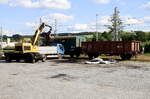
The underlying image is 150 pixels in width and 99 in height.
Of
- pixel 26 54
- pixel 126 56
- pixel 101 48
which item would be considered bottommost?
pixel 126 56

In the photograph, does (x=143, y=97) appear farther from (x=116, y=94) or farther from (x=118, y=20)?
(x=118, y=20)

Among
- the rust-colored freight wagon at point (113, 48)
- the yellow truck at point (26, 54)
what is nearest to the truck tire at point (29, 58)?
the yellow truck at point (26, 54)

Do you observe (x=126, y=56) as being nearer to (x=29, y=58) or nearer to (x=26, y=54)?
(x=29, y=58)

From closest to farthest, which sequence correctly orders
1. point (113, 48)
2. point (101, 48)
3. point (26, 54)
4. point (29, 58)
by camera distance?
point (29, 58)
point (26, 54)
point (113, 48)
point (101, 48)

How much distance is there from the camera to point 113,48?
121 ft

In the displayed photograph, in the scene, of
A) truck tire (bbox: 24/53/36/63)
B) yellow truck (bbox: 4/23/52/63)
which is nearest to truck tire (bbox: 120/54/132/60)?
yellow truck (bbox: 4/23/52/63)

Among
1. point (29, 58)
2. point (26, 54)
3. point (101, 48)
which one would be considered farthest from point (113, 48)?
point (26, 54)

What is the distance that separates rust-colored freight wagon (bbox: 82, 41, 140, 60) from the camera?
118ft

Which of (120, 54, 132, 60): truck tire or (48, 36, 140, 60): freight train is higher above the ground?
(48, 36, 140, 60): freight train

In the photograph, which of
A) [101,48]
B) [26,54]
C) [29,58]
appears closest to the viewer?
[29,58]

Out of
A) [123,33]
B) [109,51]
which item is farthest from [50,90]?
[123,33]

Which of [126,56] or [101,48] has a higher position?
[101,48]

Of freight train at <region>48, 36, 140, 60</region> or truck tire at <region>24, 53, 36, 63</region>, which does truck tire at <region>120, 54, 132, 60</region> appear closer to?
freight train at <region>48, 36, 140, 60</region>

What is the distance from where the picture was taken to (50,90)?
14.5m
